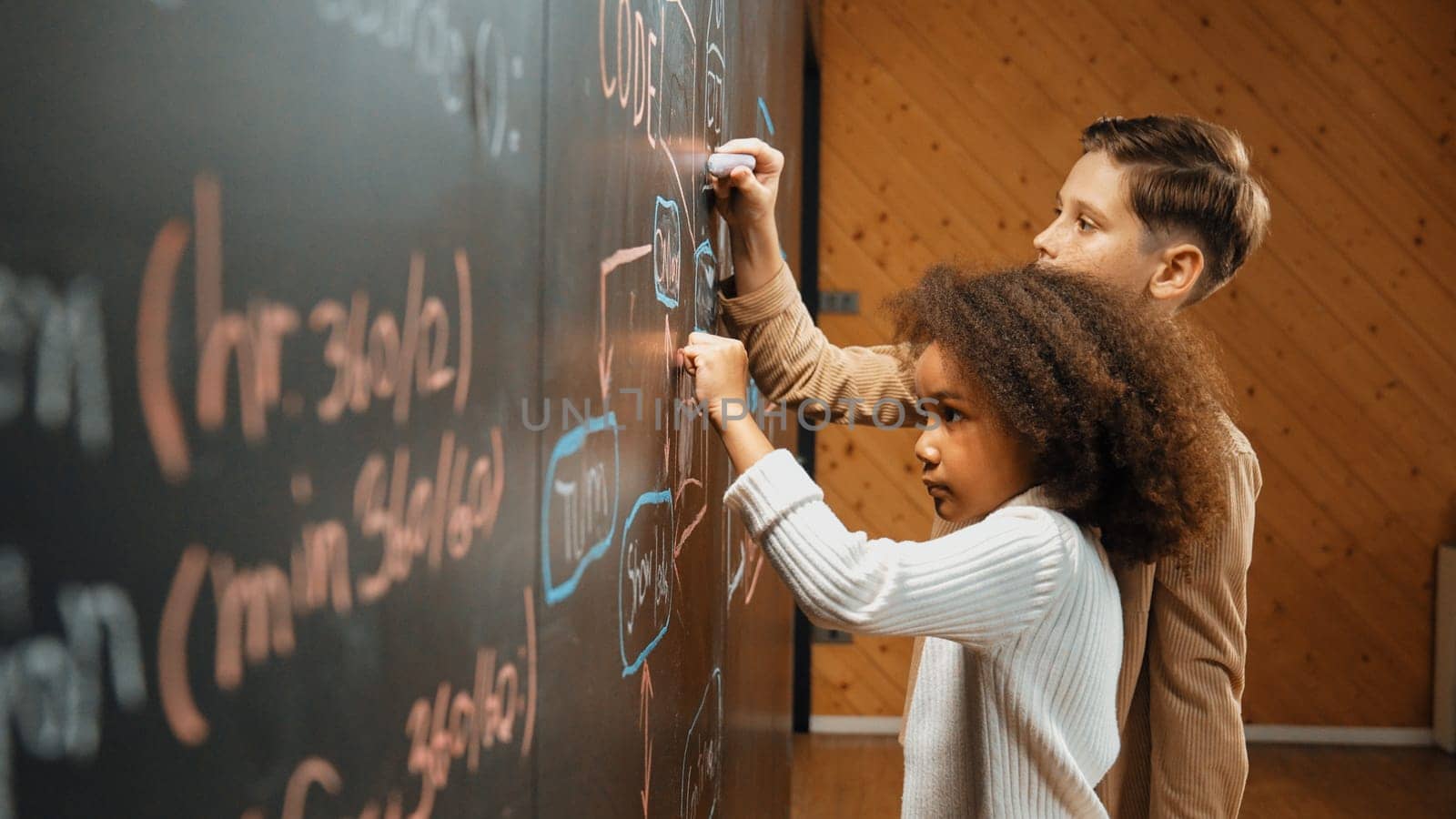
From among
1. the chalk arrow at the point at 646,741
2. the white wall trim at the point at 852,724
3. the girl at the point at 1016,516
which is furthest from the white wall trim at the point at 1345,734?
the chalk arrow at the point at 646,741

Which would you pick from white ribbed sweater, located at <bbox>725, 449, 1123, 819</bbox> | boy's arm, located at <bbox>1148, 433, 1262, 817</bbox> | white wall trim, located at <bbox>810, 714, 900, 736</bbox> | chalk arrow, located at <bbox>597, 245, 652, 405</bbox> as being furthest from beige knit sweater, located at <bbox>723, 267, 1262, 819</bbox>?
white wall trim, located at <bbox>810, 714, 900, 736</bbox>

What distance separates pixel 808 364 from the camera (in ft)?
5.28

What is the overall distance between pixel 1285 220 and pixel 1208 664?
3419mm

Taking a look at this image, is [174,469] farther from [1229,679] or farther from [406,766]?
[1229,679]

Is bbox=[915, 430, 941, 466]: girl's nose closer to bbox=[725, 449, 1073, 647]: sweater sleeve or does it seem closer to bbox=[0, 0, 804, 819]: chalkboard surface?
bbox=[725, 449, 1073, 647]: sweater sleeve

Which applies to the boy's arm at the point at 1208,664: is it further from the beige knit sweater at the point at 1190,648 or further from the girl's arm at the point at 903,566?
the girl's arm at the point at 903,566

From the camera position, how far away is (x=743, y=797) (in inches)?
71.9

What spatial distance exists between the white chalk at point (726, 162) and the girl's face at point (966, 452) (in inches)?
13.5

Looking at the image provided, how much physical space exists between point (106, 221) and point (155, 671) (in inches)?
4.0

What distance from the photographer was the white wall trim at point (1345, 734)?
14.4 feet

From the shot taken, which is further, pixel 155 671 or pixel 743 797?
pixel 743 797

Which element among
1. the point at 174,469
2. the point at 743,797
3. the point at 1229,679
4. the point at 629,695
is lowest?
the point at 743,797

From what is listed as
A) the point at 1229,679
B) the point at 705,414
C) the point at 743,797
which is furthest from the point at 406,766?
the point at 743,797

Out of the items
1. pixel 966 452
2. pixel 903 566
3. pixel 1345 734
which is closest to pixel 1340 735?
pixel 1345 734
